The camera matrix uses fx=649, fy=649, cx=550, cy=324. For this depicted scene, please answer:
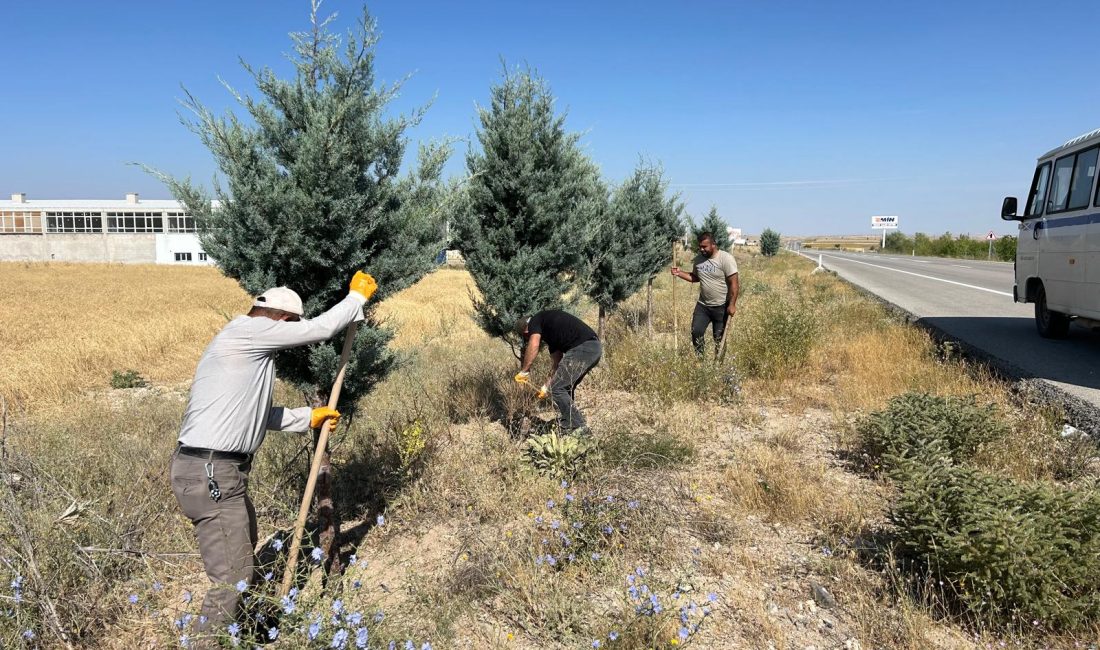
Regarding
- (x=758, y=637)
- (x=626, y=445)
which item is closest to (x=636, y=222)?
(x=626, y=445)

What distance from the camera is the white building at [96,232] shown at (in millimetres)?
58750

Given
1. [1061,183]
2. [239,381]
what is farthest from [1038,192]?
[239,381]

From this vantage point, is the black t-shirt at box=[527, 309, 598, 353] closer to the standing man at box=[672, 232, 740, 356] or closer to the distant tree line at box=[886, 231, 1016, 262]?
the standing man at box=[672, 232, 740, 356]

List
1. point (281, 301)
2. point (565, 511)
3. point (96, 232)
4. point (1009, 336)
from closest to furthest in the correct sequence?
point (281, 301) → point (565, 511) → point (1009, 336) → point (96, 232)

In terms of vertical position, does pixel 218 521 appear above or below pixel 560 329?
below

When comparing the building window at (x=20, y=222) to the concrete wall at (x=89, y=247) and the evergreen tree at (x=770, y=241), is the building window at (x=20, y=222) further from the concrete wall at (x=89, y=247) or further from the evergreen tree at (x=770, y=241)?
the evergreen tree at (x=770, y=241)

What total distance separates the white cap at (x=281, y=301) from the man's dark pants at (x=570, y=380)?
104 inches

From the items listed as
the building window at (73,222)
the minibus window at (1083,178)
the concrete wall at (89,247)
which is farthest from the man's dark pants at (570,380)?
the building window at (73,222)

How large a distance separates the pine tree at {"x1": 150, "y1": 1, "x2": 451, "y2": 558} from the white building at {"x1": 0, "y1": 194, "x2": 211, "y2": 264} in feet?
202

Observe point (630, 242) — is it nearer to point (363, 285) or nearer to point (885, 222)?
point (363, 285)

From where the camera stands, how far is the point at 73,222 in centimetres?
6003

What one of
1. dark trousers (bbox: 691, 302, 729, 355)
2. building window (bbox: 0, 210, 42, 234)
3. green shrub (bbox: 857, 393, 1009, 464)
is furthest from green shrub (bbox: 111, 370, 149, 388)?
building window (bbox: 0, 210, 42, 234)

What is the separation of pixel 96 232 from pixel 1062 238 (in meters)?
71.0

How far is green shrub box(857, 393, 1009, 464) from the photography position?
15.6 ft
